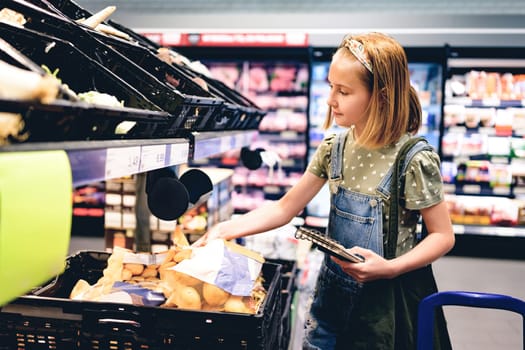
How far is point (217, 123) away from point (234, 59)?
3936 millimetres

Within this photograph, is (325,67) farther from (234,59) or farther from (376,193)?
(376,193)

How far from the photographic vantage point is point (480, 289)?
4602 millimetres

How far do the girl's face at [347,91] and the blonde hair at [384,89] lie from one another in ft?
0.05

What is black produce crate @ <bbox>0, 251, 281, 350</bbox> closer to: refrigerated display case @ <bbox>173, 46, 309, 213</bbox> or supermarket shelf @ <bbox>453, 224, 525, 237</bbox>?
refrigerated display case @ <bbox>173, 46, 309, 213</bbox>

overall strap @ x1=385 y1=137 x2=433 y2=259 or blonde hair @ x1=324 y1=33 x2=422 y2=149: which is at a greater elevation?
blonde hair @ x1=324 y1=33 x2=422 y2=149

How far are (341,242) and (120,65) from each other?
0.92 meters

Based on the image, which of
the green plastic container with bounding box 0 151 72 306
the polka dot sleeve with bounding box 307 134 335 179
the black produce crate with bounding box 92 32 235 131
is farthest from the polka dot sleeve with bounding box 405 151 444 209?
the green plastic container with bounding box 0 151 72 306

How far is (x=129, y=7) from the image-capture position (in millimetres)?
7516

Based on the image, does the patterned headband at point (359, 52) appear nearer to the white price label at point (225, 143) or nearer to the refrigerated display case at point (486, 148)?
the white price label at point (225, 143)

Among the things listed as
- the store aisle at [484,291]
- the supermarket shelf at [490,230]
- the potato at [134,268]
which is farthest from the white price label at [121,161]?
the supermarket shelf at [490,230]

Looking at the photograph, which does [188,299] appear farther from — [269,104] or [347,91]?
[269,104]

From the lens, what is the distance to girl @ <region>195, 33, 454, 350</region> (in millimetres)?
1487

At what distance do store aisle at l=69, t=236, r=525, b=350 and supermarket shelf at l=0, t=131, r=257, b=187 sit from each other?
8.90ft

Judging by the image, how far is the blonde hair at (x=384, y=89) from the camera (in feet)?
4.90
